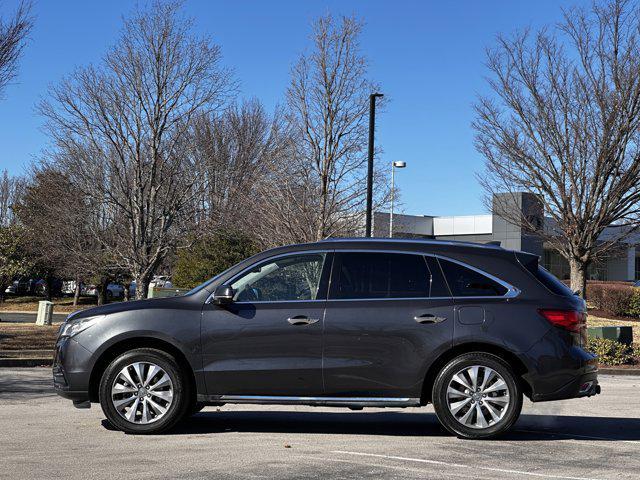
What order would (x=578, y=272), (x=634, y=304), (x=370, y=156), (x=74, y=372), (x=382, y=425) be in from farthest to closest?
(x=634, y=304) → (x=578, y=272) → (x=370, y=156) → (x=382, y=425) → (x=74, y=372)

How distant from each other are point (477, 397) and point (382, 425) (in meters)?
1.44

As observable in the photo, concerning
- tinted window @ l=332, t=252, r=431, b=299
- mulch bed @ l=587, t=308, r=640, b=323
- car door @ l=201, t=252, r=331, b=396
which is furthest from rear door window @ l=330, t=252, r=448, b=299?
mulch bed @ l=587, t=308, r=640, b=323

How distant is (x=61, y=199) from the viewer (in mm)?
26938

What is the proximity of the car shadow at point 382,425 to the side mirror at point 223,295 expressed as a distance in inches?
49.6

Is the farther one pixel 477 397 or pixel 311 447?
pixel 477 397

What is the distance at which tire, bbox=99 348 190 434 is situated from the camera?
733cm

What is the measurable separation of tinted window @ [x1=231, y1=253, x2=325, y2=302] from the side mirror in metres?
0.13

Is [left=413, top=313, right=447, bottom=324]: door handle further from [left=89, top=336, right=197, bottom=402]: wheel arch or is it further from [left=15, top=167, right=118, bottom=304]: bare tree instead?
[left=15, top=167, right=118, bottom=304]: bare tree

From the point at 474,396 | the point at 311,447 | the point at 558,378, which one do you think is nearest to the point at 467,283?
the point at 474,396

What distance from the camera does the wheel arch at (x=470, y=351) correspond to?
23.9 ft

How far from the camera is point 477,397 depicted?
721 centimetres

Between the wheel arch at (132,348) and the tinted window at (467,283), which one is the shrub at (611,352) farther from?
the wheel arch at (132,348)

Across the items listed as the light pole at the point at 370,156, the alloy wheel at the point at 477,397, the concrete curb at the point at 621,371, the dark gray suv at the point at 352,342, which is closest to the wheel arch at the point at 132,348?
the dark gray suv at the point at 352,342

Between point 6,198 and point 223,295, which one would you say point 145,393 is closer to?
point 223,295
